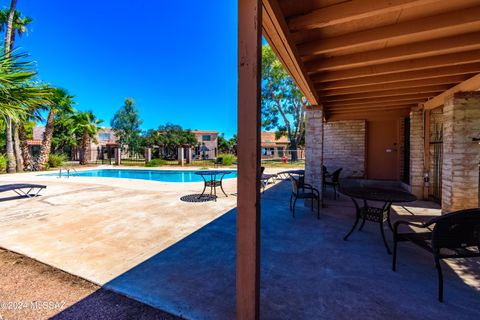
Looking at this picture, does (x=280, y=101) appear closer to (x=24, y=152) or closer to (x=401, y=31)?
(x=401, y=31)

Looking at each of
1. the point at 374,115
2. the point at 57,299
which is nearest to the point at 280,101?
the point at 374,115

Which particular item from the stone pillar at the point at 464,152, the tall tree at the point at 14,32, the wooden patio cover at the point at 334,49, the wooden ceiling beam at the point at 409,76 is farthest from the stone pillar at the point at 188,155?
the stone pillar at the point at 464,152

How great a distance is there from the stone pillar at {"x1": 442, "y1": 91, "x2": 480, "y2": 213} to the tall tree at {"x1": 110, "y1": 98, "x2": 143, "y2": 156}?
24387 millimetres

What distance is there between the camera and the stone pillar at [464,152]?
10.3 ft

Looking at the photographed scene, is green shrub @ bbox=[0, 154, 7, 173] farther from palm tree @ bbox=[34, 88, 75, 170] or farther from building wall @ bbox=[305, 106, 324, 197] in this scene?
building wall @ bbox=[305, 106, 324, 197]

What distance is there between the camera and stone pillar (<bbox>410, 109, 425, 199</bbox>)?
507cm

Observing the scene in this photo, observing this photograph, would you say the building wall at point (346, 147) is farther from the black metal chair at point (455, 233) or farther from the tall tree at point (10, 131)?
the tall tree at point (10, 131)

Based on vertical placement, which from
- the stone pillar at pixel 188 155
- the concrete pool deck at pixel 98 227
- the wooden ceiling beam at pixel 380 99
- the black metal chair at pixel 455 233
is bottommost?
the concrete pool deck at pixel 98 227

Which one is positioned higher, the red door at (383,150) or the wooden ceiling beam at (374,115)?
the wooden ceiling beam at (374,115)

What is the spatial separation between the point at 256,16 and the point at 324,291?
213 centimetres

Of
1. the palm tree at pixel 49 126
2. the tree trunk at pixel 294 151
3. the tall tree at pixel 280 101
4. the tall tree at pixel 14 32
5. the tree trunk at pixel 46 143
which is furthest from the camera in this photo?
the tree trunk at pixel 294 151

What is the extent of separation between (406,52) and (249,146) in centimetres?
250

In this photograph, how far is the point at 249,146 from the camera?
125cm

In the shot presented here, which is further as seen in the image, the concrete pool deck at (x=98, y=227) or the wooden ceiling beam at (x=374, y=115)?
the wooden ceiling beam at (x=374, y=115)
